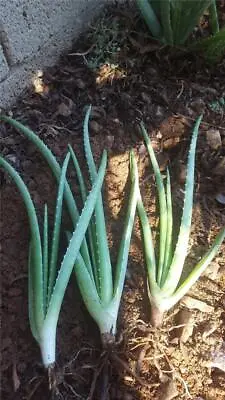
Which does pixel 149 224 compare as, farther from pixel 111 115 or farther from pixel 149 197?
pixel 111 115

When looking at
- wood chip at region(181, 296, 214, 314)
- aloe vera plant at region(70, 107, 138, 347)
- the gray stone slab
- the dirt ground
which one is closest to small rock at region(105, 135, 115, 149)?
the dirt ground

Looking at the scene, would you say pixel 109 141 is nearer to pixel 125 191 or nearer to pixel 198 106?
pixel 125 191

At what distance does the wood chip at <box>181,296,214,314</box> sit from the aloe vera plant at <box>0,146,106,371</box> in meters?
0.36

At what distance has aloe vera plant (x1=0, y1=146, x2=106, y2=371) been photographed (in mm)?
1588

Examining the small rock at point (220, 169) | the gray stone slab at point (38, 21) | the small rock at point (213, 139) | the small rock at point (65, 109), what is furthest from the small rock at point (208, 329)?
the gray stone slab at point (38, 21)

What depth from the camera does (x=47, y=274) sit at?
165 centimetres

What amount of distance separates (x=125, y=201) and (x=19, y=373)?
0.60 meters

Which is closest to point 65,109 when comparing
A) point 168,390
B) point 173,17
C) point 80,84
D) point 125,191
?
point 80,84

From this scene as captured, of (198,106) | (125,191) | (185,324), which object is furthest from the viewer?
(198,106)

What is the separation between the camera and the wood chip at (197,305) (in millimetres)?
1736

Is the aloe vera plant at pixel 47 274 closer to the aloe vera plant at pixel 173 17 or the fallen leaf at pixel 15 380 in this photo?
the fallen leaf at pixel 15 380

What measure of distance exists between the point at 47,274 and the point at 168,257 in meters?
0.34

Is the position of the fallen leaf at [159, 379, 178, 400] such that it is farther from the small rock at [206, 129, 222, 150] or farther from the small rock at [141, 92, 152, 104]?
the small rock at [141, 92, 152, 104]

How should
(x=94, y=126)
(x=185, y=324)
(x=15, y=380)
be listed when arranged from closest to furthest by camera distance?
(x=15, y=380), (x=185, y=324), (x=94, y=126)
